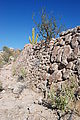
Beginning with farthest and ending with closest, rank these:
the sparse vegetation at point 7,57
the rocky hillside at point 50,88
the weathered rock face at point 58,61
Result: 1. the sparse vegetation at point 7,57
2. the weathered rock face at point 58,61
3. the rocky hillside at point 50,88

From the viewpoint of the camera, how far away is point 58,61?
4.53m

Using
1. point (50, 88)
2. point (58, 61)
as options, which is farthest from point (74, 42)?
point (50, 88)

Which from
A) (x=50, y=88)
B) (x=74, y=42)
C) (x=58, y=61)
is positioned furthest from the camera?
(x=58, y=61)

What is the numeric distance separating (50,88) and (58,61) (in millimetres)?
995

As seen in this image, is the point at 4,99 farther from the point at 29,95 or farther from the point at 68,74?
the point at 68,74

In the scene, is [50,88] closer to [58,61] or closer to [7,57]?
[58,61]

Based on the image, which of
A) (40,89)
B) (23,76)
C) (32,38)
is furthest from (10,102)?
(32,38)

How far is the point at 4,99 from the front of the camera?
14.4ft

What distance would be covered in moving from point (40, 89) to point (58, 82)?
37.4 inches

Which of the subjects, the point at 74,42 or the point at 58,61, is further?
the point at 58,61

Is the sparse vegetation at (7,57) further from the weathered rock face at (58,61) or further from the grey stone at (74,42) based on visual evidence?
the grey stone at (74,42)

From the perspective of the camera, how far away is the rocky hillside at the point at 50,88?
3.18m

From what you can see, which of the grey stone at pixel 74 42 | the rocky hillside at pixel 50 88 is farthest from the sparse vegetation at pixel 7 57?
the grey stone at pixel 74 42

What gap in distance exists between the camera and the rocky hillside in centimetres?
318
